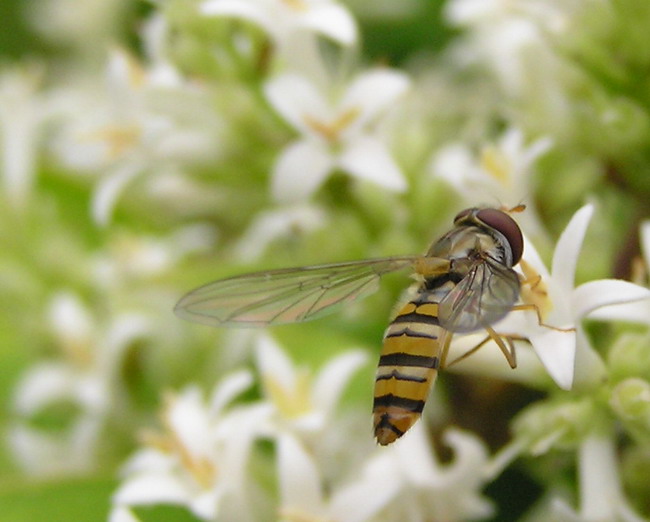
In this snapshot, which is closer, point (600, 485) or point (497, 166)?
point (600, 485)

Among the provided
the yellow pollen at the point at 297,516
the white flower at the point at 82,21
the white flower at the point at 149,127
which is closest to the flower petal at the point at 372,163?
the white flower at the point at 149,127

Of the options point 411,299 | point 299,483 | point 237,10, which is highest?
point 237,10

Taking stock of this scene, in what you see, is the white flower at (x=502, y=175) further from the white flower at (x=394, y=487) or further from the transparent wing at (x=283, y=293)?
the white flower at (x=394, y=487)

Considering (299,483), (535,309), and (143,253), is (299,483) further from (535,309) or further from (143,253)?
(143,253)

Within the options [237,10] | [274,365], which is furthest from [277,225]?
[237,10]

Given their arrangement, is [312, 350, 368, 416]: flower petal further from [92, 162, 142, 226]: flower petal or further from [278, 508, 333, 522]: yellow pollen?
[92, 162, 142, 226]: flower petal

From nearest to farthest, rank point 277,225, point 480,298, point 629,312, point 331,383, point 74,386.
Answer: point 480,298, point 629,312, point 331,383, point 277,225, point 74,386

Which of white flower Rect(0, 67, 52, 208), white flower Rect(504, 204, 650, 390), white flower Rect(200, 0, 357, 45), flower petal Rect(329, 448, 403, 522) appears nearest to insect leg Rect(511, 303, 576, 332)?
white flower Rect(504, 204, 650, 390)

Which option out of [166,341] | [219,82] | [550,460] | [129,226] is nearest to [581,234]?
[550,460]
